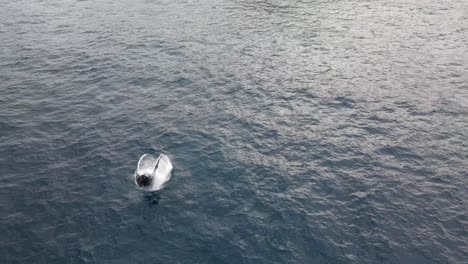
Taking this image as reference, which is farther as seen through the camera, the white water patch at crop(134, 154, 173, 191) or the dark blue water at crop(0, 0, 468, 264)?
the white water patch at crop(134, 154, 173, 191)

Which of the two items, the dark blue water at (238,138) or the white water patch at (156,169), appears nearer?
the dark blue water at (238,138)

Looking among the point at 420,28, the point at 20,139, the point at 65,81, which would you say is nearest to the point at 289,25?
the point at 420,28

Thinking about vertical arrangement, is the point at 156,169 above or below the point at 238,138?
above

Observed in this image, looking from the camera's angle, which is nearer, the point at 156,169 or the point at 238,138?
the point at 156,169
